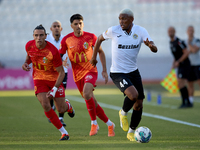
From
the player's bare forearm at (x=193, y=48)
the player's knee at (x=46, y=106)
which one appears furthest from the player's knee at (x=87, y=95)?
the player's bare forearm at (x=193, y=48)

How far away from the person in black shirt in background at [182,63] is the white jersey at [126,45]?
5711 millimetres

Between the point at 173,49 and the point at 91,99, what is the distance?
5789 millimetres

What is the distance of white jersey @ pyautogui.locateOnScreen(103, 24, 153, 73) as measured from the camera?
6.43 metres

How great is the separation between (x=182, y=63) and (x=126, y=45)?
6192 mm

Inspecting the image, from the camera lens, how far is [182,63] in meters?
12.2

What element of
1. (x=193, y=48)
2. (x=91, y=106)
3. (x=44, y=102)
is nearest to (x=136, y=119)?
(x=91, y=106)

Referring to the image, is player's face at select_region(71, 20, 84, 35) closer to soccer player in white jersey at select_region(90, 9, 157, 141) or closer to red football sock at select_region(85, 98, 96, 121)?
soccer player in white jersey at select_region(90, 9, 157, 141)

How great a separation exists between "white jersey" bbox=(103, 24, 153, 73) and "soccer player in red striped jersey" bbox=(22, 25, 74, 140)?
99 cm

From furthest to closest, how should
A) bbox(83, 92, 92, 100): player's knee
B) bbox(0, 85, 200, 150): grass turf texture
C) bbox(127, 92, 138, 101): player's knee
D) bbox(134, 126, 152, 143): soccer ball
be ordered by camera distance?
bbox(83, 92, 92, 100): player's knee → bbox(127, 92, 138, 101): player's knee → bbox(134, 126, 152, 143): soccer ball → bbox(0, 85, 200, 150): grass turf texture

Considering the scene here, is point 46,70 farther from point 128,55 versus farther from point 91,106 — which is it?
point 128,55

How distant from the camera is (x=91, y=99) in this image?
280 inches

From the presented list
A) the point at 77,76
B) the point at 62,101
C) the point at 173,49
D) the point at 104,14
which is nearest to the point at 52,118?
the point at 62,101

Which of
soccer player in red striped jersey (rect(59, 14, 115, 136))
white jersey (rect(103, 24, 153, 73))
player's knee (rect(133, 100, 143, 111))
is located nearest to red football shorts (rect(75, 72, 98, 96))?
soccer player in red striped jersey (rect(59, 14, 115, 136))

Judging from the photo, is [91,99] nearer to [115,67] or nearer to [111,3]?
[115,67]
